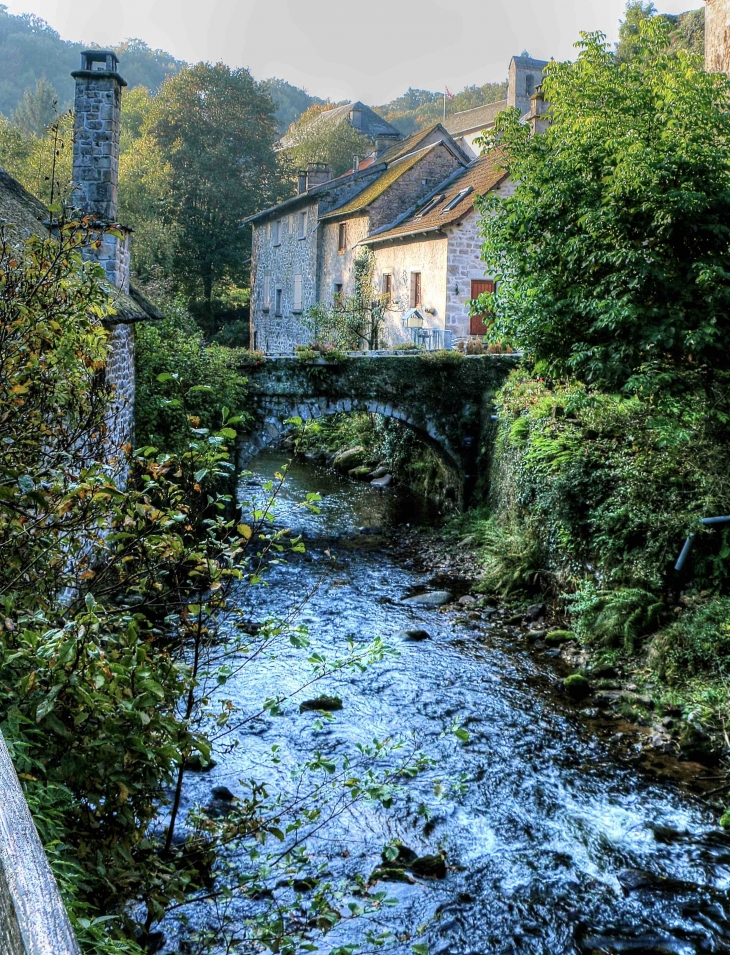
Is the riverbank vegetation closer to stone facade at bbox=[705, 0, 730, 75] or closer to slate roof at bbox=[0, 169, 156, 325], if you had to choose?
stone facade at bbox=[705, 0, 730, 75]

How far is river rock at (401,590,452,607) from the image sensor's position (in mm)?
12648

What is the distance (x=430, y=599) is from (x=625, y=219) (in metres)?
5.74

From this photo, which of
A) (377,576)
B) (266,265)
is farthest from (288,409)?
(266,265)

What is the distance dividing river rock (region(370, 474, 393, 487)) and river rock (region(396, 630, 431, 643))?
10.4m

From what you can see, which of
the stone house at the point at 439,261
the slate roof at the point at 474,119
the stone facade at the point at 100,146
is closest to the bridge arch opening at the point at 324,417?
the stone facade at the point at 100,146

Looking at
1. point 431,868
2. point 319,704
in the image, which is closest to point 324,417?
point 319,704

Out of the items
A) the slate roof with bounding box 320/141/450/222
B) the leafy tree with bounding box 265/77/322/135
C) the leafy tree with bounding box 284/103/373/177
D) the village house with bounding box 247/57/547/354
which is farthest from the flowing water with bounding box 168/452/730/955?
the leafy tree with bounding box 265/77/322/135

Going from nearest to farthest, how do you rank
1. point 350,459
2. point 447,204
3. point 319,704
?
point 319,704 → point 350,459 → point 447,204

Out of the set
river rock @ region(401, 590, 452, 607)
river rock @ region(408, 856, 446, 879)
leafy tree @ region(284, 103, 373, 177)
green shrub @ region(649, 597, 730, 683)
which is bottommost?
river rock @ region(408, 856, 446, 879)

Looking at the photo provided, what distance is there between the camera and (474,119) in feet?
179

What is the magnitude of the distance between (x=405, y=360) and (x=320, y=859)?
12.0 metres

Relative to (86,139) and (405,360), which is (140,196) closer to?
(405,360)

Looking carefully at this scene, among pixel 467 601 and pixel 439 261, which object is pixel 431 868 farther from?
pixel 439 261

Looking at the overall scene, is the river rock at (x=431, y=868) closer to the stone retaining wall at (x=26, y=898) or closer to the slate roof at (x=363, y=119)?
the stone retaining wall at (x=26, y=898)
